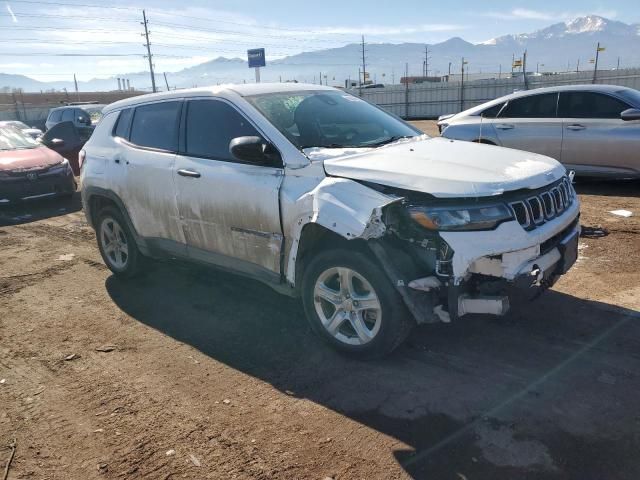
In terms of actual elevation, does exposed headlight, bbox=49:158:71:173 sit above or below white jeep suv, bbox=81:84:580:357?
below

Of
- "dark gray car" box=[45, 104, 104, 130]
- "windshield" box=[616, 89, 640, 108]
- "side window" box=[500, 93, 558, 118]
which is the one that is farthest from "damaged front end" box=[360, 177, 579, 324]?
"dark gray car" box=[45, 104, 104, 130]

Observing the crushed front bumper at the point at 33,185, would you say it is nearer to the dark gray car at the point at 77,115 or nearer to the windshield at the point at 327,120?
the dark gray car at the point at 77,115

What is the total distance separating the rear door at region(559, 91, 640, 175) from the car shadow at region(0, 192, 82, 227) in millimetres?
8566

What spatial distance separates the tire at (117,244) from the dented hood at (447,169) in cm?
264

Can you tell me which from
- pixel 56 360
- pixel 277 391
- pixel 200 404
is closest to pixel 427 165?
pixel 277 391

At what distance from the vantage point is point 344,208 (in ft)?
10.9

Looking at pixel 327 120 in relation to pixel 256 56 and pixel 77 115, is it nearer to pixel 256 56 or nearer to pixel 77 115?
pixel 77 115

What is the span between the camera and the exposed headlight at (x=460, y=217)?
3.13 metres

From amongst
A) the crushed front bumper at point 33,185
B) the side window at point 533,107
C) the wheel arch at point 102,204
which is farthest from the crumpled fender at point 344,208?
the crushed front bumper at point 33,185

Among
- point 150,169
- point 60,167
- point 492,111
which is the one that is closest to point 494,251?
point 150,169

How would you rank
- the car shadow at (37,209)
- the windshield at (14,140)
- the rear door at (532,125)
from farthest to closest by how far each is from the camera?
the windshield at (14,140)
the car shadow at (37,209)
the rear door at (532,125)

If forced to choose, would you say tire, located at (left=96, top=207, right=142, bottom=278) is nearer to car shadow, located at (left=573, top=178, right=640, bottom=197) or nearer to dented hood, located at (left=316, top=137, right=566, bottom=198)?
dented hood, located at (left=316, top=137, right=566, bottom=198)

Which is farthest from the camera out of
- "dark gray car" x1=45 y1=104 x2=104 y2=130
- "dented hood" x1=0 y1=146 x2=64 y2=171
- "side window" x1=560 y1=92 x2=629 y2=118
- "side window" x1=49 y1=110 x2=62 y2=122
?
"side window" x1=49 y1=110 x2=62 y2=122

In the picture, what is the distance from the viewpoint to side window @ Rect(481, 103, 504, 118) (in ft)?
29.1
